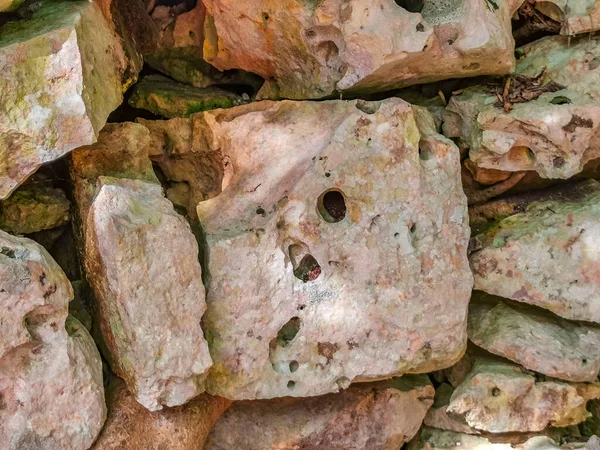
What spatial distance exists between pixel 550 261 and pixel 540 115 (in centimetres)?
73

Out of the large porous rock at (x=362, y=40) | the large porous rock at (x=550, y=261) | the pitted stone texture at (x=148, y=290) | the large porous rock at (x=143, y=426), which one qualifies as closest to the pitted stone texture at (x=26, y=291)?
the pitted stone texture at (x=148, y=290)

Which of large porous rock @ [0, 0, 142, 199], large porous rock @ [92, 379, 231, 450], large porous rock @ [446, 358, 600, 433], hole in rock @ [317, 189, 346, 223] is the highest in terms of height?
large porous rock @ [0, 0, 142, 199]

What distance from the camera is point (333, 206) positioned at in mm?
2832

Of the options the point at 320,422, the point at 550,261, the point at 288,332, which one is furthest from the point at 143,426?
the point at 550,261

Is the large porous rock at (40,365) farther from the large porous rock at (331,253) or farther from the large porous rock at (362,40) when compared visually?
the large porous rock at (362,40)

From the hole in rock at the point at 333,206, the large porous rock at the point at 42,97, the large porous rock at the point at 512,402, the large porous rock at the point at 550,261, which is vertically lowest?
the large porous rock at the point at 512,402

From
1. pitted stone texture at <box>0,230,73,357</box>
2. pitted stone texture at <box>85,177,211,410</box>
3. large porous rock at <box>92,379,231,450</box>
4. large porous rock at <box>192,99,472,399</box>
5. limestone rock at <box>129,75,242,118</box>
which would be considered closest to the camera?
pitted stone texture at <box>0,230,73,357</box>

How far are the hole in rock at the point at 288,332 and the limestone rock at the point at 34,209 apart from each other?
3.65 feet

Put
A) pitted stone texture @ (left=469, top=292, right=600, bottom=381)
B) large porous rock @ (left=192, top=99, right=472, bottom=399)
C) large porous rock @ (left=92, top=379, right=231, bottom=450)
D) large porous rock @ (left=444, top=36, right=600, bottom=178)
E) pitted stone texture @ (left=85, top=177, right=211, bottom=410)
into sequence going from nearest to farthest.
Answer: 1. pitted stone texture @ (left=85, top=177, right=211, bottom=410)
2. large porous rock @ (left=92, top=379, right=231, bottom=450)
3. large porous rock @ (left=192, top=99, right=472, bottom=399)
4. large porous rock @ (left=444, top=36, right=600, bottom=178)
5. pitted stone texture @ (left=469, top=292, right=600, bottom=381)

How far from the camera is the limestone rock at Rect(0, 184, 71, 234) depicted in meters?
2.68

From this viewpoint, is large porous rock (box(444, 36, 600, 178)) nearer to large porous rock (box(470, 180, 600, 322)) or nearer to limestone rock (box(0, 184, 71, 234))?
large porous rock (box(470, 180, 600, 322))

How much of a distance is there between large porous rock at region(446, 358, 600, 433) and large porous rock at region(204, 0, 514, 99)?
1539 millimetres

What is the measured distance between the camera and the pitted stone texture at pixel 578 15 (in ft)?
9.78

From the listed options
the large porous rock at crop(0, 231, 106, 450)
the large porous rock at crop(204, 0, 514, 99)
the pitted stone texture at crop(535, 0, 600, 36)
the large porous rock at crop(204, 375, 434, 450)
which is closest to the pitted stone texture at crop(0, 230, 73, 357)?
the large porous rock at crop(0, 231, 106, 450)
